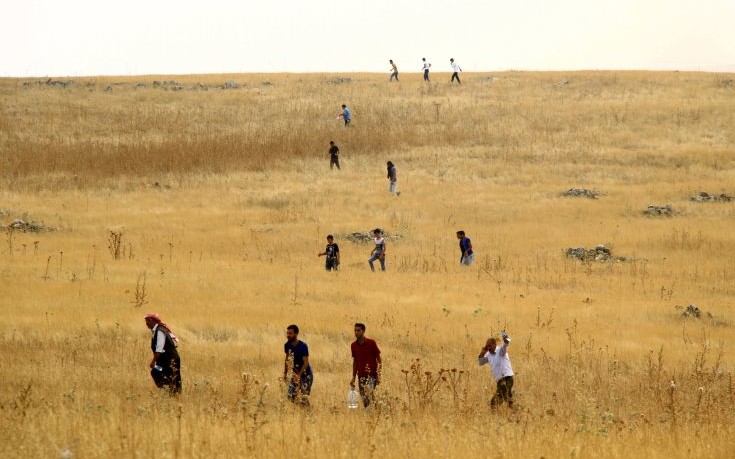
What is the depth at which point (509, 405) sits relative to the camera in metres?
12.6

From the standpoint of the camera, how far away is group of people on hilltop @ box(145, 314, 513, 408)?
12398mm

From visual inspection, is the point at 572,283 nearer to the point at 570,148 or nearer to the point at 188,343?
the point at 188,343

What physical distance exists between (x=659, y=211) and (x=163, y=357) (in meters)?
25.6

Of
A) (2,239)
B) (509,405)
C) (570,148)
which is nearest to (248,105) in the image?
(570,148)

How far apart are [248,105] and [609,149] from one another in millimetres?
21407

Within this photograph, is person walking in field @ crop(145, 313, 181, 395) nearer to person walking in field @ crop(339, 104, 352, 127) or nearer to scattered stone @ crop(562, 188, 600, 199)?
scattered stone @ crop(562, 188, 600, 199)

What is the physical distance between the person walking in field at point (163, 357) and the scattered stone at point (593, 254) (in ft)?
54.9

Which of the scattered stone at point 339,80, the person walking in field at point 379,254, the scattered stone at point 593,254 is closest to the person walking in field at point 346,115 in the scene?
the scattered stone at point 339,80

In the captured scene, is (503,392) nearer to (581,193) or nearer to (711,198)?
(581,193)

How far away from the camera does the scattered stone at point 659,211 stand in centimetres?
3406

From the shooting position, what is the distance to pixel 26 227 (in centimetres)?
3020

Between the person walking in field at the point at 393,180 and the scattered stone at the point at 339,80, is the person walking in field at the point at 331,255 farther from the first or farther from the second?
the scattered stone at the point at 339,80

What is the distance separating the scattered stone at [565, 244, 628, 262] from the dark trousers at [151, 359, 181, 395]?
16.7 metres

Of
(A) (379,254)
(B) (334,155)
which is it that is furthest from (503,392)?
(B) (334,155)
